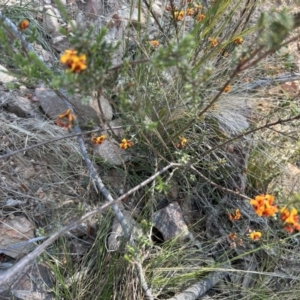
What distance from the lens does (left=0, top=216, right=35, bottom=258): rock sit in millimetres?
1635

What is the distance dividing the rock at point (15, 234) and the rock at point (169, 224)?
52cm

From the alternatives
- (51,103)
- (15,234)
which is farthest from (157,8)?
(15,234)

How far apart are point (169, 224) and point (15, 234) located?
63cm

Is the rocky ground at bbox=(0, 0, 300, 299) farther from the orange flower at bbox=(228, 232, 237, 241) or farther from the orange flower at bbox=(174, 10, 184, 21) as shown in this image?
the orange flower at bbox=(174, 10, 184, 21)

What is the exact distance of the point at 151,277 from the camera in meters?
1.67

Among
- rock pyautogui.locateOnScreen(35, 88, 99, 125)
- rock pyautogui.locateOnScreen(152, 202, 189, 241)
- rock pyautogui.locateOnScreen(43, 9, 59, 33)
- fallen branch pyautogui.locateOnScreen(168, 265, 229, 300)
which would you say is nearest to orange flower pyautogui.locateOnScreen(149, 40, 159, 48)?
rock pyautogui.locateOnScreen(35, 88, 99, 125)

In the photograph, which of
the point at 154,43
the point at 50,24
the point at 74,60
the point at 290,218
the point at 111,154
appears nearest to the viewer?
the point at 74,60

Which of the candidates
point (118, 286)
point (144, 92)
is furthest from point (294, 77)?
point (118, 286)

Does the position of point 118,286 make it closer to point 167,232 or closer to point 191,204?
point 167,232

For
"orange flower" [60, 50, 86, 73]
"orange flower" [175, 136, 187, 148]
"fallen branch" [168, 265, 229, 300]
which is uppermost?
"orange flower" [60, 50, 86, 73]

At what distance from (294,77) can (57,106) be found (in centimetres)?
122

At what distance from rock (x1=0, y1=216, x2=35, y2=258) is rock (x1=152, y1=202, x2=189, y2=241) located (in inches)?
20.4

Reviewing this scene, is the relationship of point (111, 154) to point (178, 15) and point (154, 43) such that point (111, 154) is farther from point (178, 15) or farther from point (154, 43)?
point (178, 15)

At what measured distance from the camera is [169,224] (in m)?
1.83
